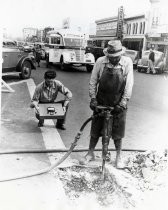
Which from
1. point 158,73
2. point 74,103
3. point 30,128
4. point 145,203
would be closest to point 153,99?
point 74,103

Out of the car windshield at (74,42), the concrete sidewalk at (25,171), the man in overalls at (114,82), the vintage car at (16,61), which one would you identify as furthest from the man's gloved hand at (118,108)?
the car windshield at (74,42)

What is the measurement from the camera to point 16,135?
5336 mm

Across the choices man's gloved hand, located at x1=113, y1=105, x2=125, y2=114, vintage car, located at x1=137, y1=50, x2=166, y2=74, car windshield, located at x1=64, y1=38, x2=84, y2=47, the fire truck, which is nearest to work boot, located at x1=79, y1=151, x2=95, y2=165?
man's gloved hand, located at x1=113, y1=105, x2=125, y2=114

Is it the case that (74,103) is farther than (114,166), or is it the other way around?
(74,103)

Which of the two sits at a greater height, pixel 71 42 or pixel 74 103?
pixel 71 42

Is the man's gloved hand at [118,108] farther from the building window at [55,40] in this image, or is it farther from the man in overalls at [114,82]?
the building window at [55,40]

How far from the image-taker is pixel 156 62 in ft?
53.1

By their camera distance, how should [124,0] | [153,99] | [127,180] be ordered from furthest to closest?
[153,99]
[124,0]
[127,180]

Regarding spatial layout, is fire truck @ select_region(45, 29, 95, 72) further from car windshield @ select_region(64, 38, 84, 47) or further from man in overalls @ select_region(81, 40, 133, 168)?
man in overalls @ select_region(81, 40, 133, 168)

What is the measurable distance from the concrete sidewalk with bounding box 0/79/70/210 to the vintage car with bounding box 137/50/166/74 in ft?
32.0

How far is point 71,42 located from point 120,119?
12.2 meters

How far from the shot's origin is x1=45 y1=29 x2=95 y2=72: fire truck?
1450cm

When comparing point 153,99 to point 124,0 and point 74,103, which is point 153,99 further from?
point 124,0

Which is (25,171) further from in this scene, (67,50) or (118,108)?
(67,50)
